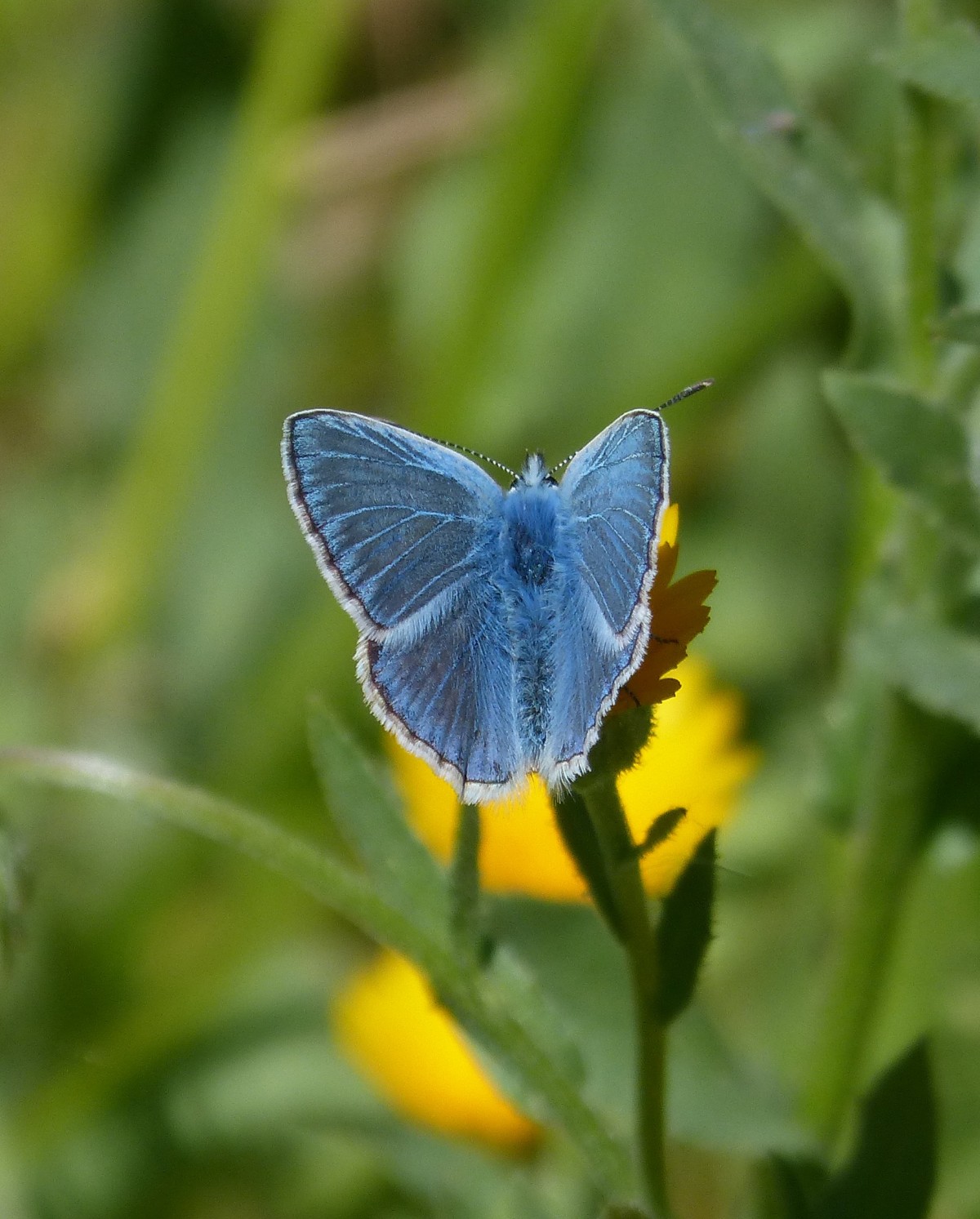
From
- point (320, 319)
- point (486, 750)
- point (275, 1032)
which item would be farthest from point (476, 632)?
point (320, 319)

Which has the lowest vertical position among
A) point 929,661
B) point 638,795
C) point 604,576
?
point 638,795

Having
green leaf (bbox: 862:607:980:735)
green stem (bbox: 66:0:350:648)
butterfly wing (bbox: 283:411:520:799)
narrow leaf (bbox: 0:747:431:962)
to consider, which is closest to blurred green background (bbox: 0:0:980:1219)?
green stem (bbox: 66:0:350:648)

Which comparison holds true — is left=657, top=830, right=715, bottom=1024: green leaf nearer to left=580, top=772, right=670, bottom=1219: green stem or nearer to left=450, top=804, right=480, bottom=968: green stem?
left=580, top=772, right=670, bottom=1219: green stem

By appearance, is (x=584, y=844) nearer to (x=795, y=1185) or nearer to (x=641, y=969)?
(x=641, y=969)

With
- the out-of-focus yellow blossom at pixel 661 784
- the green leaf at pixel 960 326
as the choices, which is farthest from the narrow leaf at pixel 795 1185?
the green leaf at pixel 960 326

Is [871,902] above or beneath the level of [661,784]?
above

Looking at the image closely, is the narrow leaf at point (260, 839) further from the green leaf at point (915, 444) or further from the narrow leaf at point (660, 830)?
the green leaf at point (915, 444)

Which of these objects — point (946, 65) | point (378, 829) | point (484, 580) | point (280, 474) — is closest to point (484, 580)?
point (484, 580)
